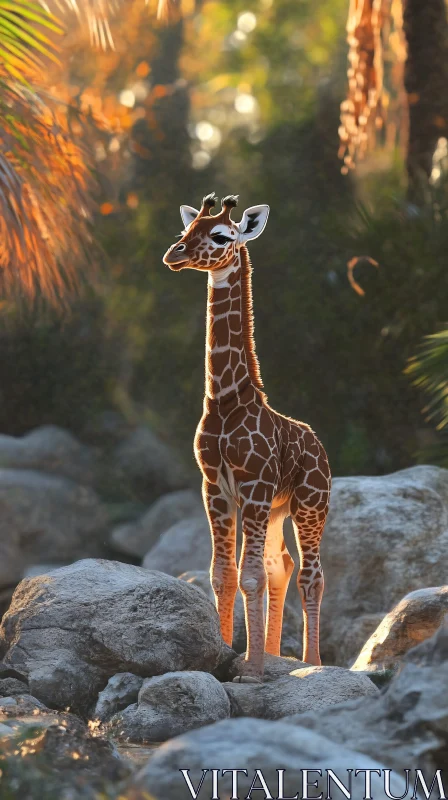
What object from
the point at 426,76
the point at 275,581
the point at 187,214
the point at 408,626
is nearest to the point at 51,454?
the point at 426,76

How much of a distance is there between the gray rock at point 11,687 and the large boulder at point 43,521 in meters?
7.38

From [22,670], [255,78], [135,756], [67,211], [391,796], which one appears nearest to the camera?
[391,796]

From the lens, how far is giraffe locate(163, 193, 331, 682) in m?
6.56

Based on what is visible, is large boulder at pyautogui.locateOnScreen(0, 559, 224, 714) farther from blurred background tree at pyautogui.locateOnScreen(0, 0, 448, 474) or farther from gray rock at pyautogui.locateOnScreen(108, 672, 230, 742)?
blurred background tree at pyautogui.locateOnScreen(0, 0, 448, 474)

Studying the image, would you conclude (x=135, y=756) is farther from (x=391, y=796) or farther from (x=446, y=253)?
(x=446, y=253)

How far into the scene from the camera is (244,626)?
798 cm

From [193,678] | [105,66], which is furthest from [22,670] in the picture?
[105,66]

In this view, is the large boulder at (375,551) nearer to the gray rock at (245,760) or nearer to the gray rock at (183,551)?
the gray rock at (183,551)

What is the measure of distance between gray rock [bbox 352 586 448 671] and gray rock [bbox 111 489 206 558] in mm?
7445

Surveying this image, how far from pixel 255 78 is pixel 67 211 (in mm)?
20656

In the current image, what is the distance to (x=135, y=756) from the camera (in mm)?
5160

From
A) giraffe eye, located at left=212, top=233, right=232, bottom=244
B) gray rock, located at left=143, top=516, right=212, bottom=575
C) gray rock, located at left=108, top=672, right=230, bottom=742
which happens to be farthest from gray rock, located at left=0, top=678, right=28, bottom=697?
gray rock, located at left=143, top=516, right=212, bottom=575

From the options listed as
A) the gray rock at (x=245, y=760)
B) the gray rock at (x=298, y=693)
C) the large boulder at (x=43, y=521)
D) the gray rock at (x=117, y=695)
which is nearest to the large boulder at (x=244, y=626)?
the gray rock at (x=298, y=693)

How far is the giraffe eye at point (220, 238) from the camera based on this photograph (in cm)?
659
